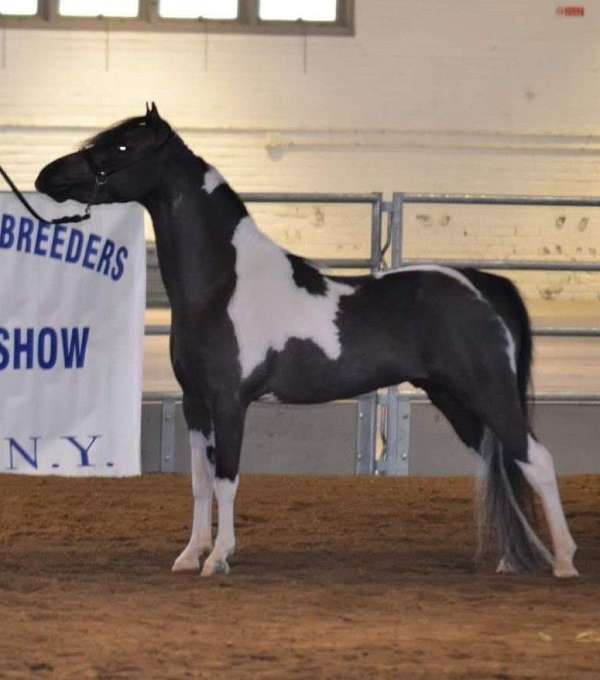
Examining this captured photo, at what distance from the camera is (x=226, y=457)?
6.38 m

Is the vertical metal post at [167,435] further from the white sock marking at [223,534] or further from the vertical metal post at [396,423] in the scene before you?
the white sock marking at [223,534]

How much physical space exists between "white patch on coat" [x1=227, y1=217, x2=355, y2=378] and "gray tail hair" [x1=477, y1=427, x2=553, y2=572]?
0.80 m

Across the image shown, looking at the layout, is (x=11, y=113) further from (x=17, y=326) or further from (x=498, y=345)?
(x=498, y=345)

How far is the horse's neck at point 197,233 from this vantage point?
21.4 ft

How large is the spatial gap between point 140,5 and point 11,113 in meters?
1.89

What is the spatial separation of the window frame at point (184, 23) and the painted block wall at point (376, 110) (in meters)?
0.10

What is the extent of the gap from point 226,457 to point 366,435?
3.02m

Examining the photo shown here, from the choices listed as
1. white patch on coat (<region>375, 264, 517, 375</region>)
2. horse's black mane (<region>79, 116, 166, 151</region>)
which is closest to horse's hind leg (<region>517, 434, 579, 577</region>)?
white patch on coat (<region>375, 264, 517, 375</region>)

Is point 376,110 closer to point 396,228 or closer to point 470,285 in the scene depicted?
point 396,228

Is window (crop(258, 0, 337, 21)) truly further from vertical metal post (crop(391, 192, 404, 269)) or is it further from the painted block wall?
vertical metal post (crop(391, 192, 404, 269))

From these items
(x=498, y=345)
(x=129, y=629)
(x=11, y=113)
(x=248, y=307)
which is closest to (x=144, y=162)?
(x=248, y=307)

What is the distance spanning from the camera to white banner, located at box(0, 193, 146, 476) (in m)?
8.50

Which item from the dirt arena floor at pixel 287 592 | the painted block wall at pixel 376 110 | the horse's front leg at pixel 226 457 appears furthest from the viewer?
the painted block wall at pixel 376 110

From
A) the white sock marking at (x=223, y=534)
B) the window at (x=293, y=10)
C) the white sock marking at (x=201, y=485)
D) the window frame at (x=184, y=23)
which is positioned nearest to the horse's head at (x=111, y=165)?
the white sock marking at (x=201, y=485)
